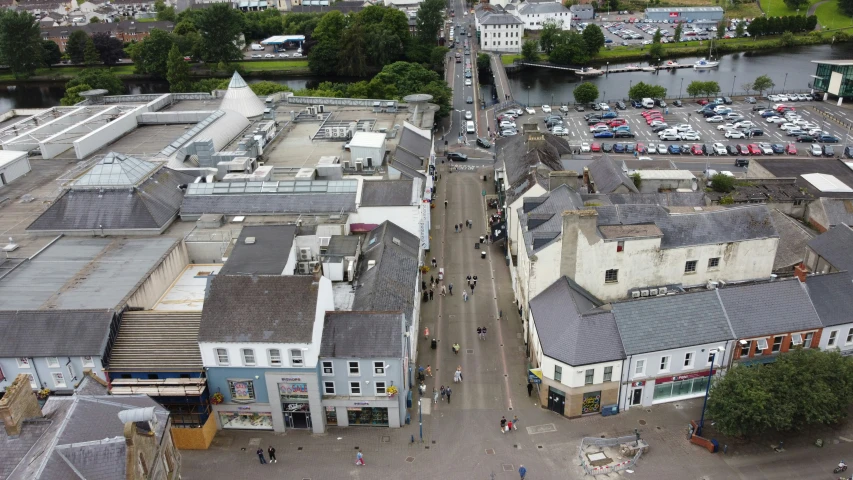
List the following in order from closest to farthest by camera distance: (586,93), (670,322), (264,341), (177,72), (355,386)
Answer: (264,341) < (355,386) < (670,322) < (586,93) < (177,72)

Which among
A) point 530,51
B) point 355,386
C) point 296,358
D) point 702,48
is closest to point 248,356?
point 296,358

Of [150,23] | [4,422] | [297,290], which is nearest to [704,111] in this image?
[297,290]

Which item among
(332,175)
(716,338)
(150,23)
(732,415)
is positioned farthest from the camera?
(150,23)

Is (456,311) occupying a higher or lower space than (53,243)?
lower

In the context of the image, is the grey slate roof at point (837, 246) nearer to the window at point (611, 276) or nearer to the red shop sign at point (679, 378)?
the red shop sign at point (679, 378)

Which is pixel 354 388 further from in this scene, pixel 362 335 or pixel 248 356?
pixel 248 356

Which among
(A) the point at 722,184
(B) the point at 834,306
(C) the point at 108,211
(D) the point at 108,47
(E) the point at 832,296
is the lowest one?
(B) the point at 834,306

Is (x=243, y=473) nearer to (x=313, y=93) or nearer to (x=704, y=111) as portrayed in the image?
(x=313, y=93)
